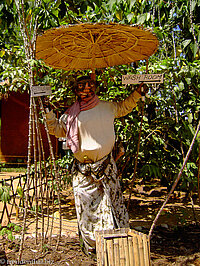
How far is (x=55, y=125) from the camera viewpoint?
304 cm

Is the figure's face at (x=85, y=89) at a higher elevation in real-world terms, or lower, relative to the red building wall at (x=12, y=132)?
higher

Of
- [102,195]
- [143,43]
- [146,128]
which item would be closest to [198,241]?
[102,195]

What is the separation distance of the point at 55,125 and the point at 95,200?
0.86m

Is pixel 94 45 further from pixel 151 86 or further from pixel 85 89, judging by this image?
pixel 151 86

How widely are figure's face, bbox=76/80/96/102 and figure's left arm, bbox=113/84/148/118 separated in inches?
12.0

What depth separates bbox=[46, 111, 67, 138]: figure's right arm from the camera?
9.79ft

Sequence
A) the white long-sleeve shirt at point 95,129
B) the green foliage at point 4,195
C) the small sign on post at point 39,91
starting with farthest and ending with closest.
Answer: the green foliage at point 4,195
the white long-sleeve shirt at point 95,129
the small sign on post at point 39,91

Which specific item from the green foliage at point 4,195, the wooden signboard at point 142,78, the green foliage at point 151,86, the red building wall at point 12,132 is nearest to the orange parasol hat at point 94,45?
the green foliage at point 151,86

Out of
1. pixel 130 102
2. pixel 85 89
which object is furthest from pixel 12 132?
pixel 130 102

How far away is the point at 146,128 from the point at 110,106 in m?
1.17

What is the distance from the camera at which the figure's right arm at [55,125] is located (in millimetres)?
2984

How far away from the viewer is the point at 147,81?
2.84 metres

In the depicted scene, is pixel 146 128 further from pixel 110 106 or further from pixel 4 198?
pixel 4 198

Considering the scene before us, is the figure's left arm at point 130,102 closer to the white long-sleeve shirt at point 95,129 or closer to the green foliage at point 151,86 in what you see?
the white long-sleeve shirt at point 95,129
